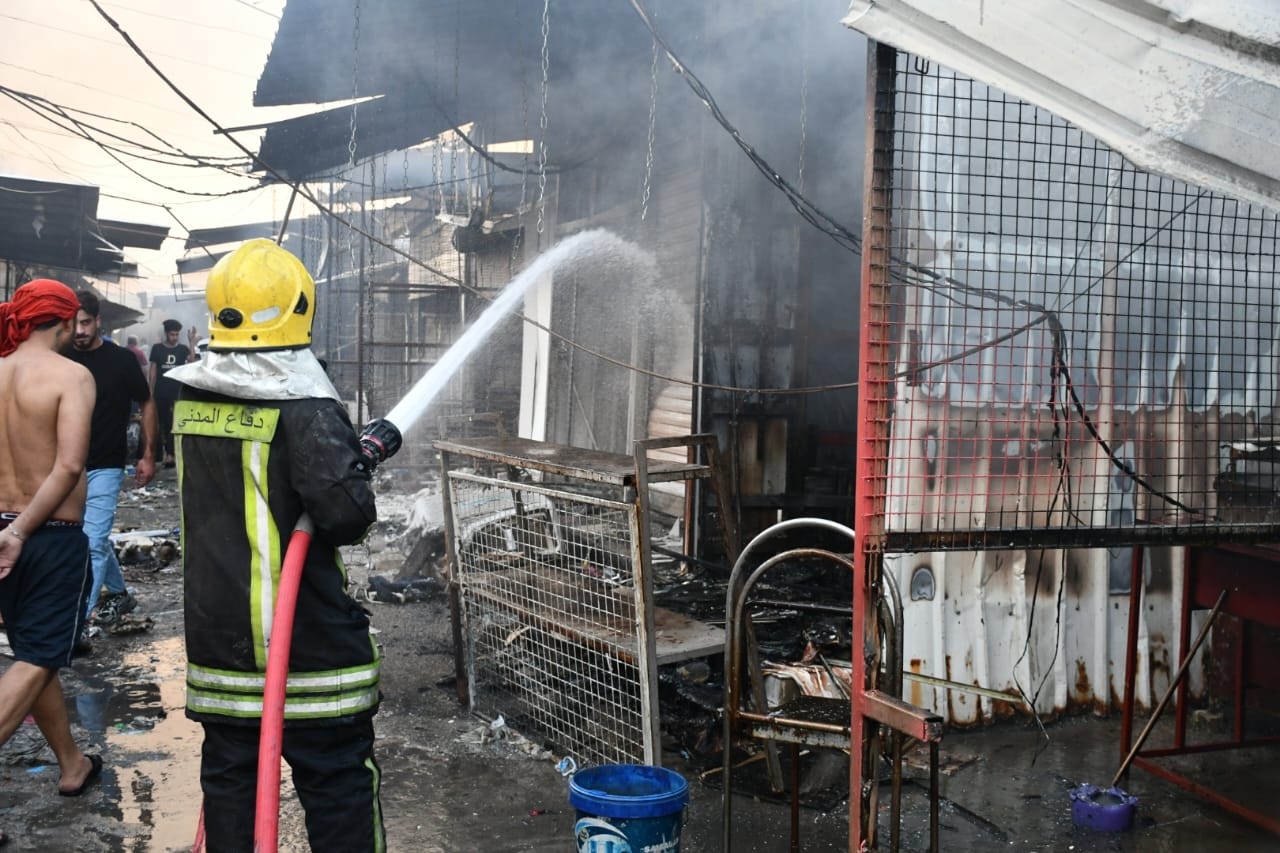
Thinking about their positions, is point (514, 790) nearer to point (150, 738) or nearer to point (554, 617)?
point (554, 617)

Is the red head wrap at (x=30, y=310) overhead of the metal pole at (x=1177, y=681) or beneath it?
overhead

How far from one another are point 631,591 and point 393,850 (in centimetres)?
139

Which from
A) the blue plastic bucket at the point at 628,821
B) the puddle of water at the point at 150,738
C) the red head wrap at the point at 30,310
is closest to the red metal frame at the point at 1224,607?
the blue plastic bucket at the point at 628,821

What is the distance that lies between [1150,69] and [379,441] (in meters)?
2.25

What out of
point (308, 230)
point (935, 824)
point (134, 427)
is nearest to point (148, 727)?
point (935, 824)

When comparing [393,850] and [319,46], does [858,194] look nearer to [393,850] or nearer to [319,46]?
[319,46]

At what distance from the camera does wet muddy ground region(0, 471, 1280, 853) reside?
3.99 m

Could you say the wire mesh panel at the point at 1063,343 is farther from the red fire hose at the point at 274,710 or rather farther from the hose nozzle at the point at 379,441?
the red fire hose at the point at 274,710

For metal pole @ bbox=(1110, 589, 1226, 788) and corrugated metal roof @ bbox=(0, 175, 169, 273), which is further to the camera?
corrugated metal roof @ bbox=(0, 175, 169, 273)

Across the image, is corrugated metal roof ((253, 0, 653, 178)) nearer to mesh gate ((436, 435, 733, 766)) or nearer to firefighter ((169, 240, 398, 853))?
mesh gate ((436, 435, 733, 766))

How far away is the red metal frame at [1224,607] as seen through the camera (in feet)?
13.4

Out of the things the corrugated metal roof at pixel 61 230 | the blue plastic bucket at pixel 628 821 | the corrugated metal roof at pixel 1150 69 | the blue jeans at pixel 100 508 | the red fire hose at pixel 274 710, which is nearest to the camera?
the corrugated metal roof at pixel 1150 69

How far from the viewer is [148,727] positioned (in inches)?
201

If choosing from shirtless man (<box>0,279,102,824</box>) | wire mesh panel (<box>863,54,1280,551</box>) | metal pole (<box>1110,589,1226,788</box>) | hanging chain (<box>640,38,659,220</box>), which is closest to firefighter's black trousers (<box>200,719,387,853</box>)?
shirtless man (<box>0,279,102,824</box>)
